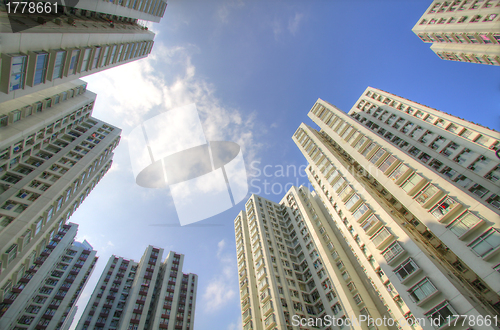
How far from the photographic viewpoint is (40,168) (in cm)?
3550

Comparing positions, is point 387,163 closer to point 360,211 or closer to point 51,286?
point 360,211

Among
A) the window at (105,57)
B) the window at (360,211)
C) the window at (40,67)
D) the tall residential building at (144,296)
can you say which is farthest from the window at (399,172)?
the tall residential building at (144,296)

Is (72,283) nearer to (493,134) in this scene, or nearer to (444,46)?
(493,134)

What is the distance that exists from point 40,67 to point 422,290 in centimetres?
3785

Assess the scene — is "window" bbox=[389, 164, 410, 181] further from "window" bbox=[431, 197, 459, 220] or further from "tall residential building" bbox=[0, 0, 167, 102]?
"tall residential building" bbox=[0, 0, 167, 102]

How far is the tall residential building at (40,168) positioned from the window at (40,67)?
1255 cm

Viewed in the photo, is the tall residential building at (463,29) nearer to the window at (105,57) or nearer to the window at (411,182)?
the window at (411,182)

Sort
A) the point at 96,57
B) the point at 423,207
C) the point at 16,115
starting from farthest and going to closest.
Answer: the point at 16,115 < the point at 96,57 < the point at 423,207

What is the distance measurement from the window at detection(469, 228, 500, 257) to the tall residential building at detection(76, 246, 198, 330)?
62.6 metres

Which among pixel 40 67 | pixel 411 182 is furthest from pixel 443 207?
pixel 40 67

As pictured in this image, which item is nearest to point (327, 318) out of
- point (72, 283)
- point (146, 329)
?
point (146, 329)

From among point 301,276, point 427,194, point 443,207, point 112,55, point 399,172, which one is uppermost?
point 112,55

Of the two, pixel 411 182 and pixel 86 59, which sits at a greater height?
pixel 86 59

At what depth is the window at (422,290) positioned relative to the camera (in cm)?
1574
